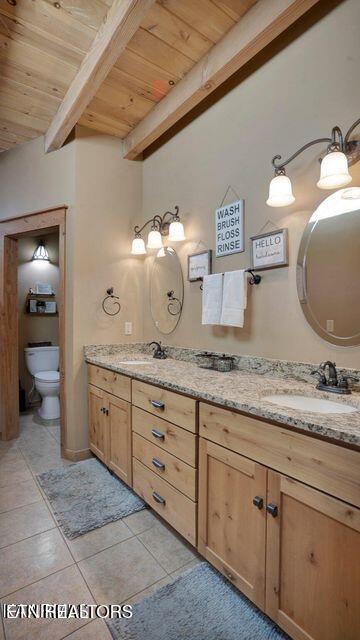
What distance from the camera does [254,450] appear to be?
1109 mm

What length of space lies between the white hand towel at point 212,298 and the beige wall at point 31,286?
2.66 metres

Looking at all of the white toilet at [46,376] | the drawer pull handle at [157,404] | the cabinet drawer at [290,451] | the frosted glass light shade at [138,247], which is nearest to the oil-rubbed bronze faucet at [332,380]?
the cabinet drawer at [290,451]

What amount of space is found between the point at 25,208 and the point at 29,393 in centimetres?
Answer: 226

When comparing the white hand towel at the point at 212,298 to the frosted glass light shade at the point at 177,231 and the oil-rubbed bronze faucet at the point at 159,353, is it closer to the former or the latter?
the frosted glass light shade at the point at 177,231

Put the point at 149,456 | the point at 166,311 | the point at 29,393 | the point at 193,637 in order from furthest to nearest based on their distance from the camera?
the point at 29,393 < the point at 166,311 < the point at 149,456 < the point at 193,637

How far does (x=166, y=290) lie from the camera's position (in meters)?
2.50

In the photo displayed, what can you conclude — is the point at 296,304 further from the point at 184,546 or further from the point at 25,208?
the point at 25,208

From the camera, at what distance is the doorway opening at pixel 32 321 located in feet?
8.38

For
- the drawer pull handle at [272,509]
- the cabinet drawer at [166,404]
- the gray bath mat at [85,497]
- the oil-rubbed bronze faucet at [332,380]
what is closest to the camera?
the drawer pull handle at [272,509]

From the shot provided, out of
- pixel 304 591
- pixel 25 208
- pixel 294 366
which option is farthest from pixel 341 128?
pixel 25 208

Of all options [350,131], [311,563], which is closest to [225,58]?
[350,131]

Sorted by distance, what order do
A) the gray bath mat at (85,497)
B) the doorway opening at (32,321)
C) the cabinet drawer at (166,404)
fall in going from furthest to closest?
1. the doorway opening at (32,321)
2. the gray bath mat at (85,497)
3. the cabinet drawer at (166,404)

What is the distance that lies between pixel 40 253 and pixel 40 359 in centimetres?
133

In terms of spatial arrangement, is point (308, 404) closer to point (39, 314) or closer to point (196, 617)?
point (196, 617)
